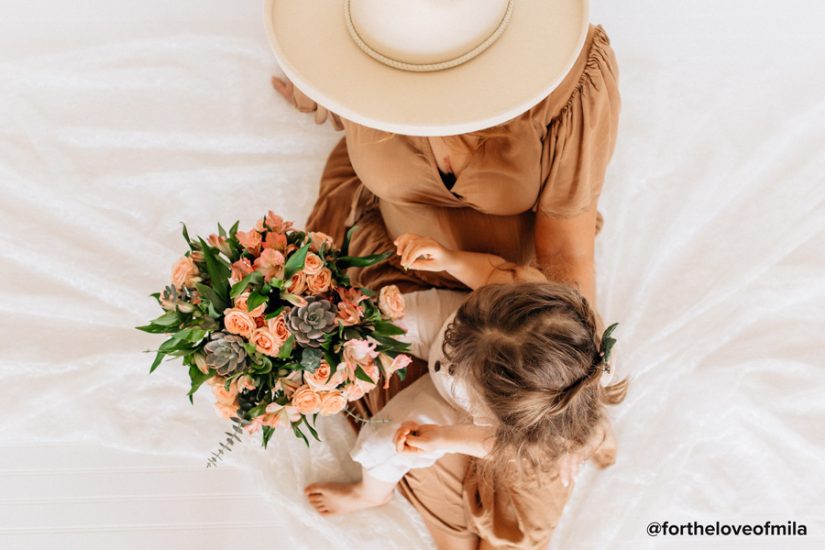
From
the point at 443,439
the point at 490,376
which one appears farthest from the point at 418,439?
the point at 490,376

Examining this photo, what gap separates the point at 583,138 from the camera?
1062 mm

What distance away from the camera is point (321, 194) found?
1.43 m

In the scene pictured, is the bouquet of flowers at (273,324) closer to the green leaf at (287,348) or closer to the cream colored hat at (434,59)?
the green leaf at (287,348)

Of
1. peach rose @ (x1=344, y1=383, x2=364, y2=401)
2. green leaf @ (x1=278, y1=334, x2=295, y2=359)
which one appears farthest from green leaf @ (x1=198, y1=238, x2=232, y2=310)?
peach rose @ (x1=344, y1=383, x2=364, y2=401)

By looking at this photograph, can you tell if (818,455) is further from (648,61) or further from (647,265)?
(648,61)

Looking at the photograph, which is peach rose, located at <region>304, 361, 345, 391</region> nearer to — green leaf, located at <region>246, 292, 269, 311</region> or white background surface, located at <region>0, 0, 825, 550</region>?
green leaf, located at <region>246, 292, 269, 311</region>

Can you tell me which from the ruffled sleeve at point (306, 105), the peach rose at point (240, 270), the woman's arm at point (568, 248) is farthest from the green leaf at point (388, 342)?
the ruffled sleeve at point (306, 105)

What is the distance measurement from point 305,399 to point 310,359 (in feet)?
0.20

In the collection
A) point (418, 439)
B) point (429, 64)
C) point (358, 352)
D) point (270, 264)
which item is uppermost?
point (429, 64)

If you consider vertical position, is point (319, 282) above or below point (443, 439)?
Result: above

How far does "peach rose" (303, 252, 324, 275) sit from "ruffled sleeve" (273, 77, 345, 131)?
0.48 metres

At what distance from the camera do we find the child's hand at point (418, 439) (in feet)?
3.88

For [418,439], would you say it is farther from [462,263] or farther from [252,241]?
Result: [252,241]

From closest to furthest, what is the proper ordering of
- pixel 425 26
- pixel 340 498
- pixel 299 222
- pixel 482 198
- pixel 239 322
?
pixel 425 26, pixel 239 322, pixel 482 198, pixel 340 498, pixel 299 222
